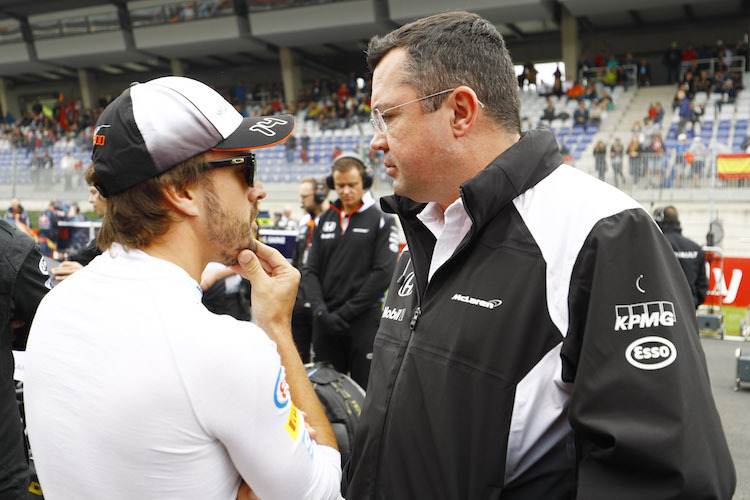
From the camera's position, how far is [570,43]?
2452 centimetres

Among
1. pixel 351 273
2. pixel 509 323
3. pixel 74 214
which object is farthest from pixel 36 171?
pixel 509 323

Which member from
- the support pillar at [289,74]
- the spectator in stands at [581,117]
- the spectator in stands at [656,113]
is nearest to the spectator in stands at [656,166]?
the spectator in stands at [656,113]

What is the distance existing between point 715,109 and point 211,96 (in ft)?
70.0

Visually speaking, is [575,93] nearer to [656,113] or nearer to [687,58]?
[656,113]

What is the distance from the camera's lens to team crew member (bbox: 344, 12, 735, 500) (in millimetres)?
1158

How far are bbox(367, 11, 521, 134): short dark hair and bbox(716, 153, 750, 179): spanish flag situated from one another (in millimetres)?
14166

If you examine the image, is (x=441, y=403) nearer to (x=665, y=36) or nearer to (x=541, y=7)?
(x=541, y=7)

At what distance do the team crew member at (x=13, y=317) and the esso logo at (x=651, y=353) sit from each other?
78.0 inches

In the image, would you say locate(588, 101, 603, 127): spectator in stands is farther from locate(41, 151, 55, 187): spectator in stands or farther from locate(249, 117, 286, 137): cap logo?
locate(249, 117, 286, 137): cap logo

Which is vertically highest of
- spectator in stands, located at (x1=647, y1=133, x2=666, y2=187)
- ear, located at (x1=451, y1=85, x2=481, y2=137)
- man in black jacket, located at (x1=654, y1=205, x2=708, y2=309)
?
ear, located at (x1=451, y1=85, x2=481, y2=137)

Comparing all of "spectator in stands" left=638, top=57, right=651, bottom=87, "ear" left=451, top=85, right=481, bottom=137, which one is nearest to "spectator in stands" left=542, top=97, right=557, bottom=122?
"spectator in stands" left=638, top=57, right=651, bottom=87

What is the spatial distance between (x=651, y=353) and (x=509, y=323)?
290mm

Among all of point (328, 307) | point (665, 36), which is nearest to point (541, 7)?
point (665, 36)

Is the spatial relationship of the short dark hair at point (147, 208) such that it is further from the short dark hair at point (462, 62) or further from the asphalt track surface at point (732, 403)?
the asphalt track surface at point (732, 403)
